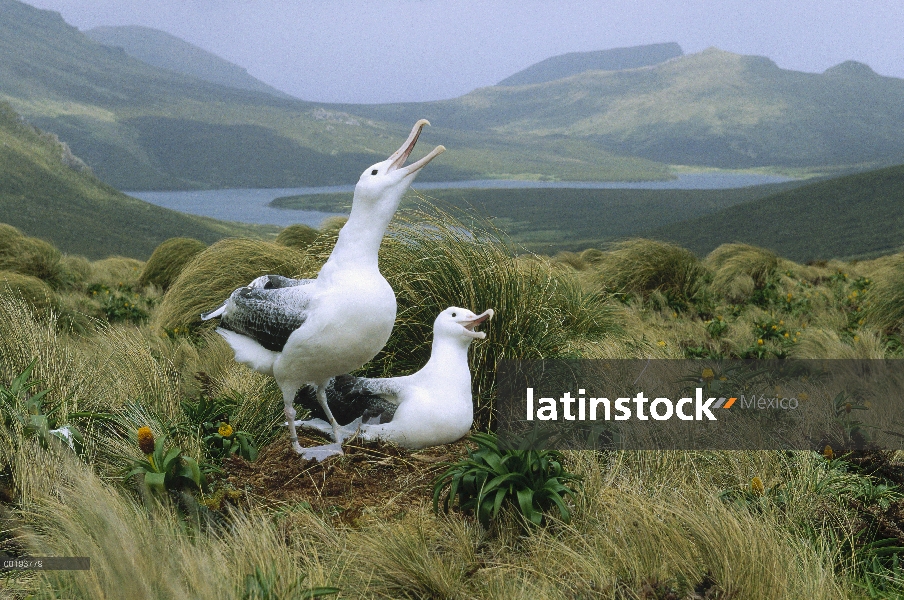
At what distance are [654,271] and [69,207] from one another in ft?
157

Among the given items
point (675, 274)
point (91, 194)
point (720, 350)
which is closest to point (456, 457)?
point (720, 350)

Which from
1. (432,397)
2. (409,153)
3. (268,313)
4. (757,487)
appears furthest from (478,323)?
(757,487)

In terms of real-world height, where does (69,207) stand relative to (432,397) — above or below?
below

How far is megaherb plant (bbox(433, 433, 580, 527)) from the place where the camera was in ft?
11.8

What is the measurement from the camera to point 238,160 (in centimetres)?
11831

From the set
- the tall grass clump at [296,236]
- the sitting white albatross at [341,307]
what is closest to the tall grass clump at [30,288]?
the tall grass clump at [296,236]

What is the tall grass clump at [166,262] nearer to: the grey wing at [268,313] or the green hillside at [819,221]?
the grey wing at [268,313]

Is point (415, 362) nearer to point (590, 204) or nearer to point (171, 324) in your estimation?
point (171, 324)

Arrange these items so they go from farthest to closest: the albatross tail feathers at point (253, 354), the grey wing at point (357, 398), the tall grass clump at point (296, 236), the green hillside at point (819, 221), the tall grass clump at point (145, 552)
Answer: the green hillside at point (819, 221) → the tall grass clump at point (296, 236) → the grey wing at point (357, 398) → the albatross tail feathers at point (253, 354) → the tall grass clump at point (145, 552)

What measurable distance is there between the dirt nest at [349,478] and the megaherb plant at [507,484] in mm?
380

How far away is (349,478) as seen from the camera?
4348 mm

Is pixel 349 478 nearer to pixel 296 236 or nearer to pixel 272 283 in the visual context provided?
pixel 272 283

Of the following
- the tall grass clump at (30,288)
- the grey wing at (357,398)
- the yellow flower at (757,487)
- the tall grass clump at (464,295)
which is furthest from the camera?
the tall grass clump at (30,288)

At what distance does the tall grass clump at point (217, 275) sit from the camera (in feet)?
29.2
